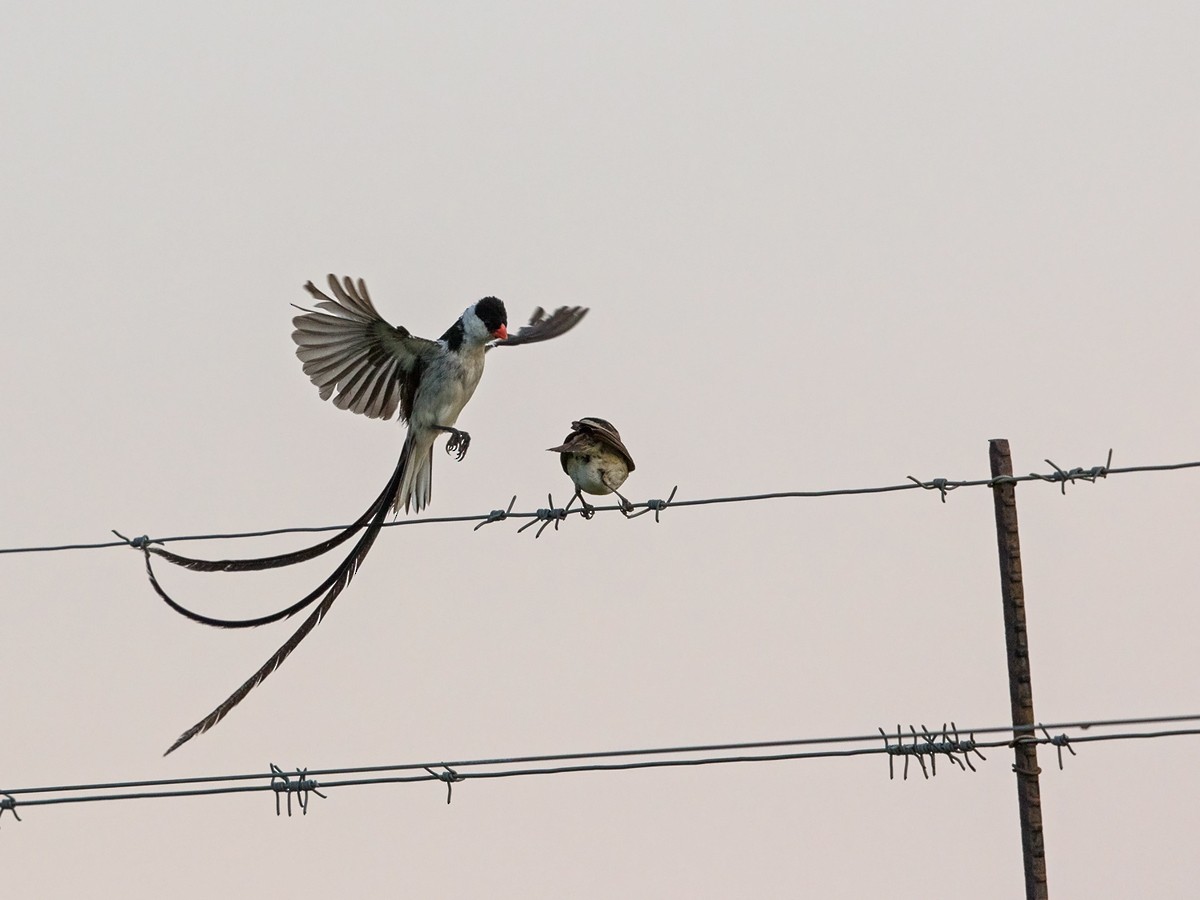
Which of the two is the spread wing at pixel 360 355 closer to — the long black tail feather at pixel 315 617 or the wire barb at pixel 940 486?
the long black tail feather at pixel 315 617

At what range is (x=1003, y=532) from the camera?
3.88m

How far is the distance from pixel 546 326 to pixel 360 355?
0.81 m

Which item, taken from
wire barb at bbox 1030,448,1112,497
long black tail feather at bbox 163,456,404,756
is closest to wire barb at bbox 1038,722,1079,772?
wire barb at bbox 1030,448,1112,497

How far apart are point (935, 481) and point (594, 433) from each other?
1.20 metres

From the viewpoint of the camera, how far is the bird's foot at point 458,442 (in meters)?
5.80

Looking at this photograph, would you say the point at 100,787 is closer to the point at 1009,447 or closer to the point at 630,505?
the point at 630,505

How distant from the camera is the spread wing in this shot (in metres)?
5.59

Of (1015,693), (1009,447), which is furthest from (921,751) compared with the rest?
(1009,447)

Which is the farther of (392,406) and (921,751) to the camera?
(392,406)

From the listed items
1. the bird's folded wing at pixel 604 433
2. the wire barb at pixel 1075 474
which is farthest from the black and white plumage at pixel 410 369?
the wire barb at pixel 1075 474

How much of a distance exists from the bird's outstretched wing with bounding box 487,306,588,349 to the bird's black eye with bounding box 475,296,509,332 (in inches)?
3.4

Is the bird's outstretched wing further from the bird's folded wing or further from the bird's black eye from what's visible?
the bird's folded wing

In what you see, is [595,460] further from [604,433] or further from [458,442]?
[458,442]

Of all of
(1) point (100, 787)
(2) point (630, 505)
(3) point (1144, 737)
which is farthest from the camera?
(2) point (630, 505)
